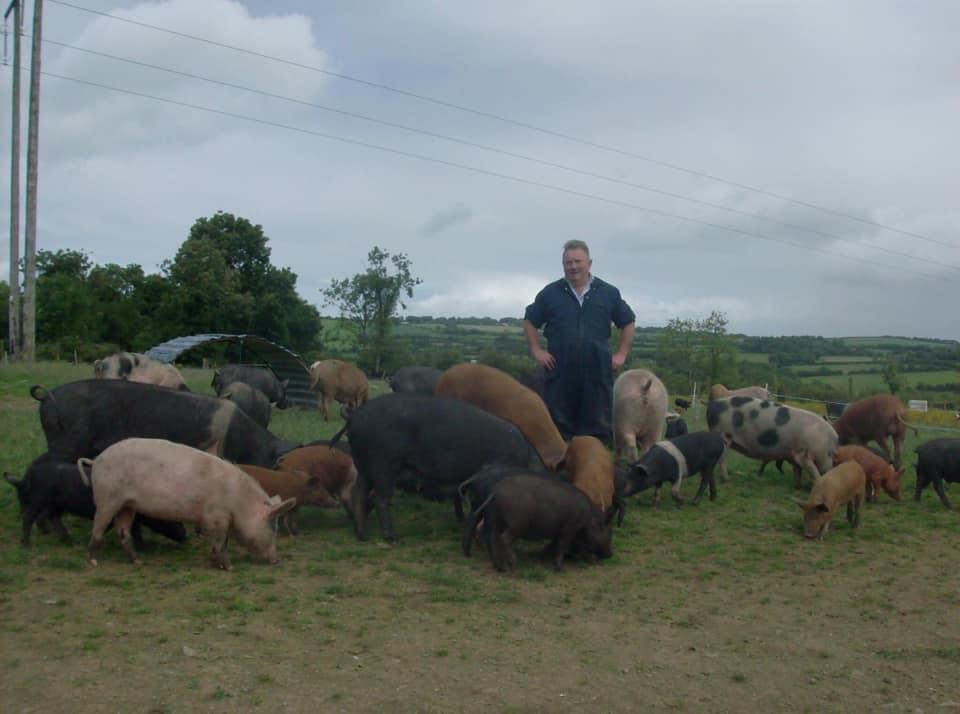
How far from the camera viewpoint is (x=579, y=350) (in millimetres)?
8828

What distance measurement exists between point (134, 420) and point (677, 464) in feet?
17.7

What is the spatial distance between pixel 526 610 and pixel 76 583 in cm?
299

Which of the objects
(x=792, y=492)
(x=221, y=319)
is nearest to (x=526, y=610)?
(x=792, y=492)

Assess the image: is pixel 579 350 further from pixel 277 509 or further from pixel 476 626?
pixel 476 626

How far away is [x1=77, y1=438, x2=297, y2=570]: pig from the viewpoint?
6328mm

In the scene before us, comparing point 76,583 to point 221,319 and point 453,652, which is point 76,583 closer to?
point 453,652

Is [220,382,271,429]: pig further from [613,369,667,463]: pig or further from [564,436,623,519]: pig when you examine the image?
[564,436,623,519]: pig

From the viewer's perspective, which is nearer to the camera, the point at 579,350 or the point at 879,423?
the point at 579,350

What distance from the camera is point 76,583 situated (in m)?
5.95

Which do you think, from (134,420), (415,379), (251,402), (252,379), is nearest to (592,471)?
(134,420)

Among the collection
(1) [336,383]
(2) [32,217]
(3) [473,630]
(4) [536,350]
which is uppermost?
(2) [32,217]

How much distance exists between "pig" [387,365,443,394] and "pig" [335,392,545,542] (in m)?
7.01

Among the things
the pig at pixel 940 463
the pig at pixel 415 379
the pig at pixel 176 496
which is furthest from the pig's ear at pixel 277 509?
the pig at pixel 415 379

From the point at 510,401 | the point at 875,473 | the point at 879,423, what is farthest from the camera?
the point at 879,423
